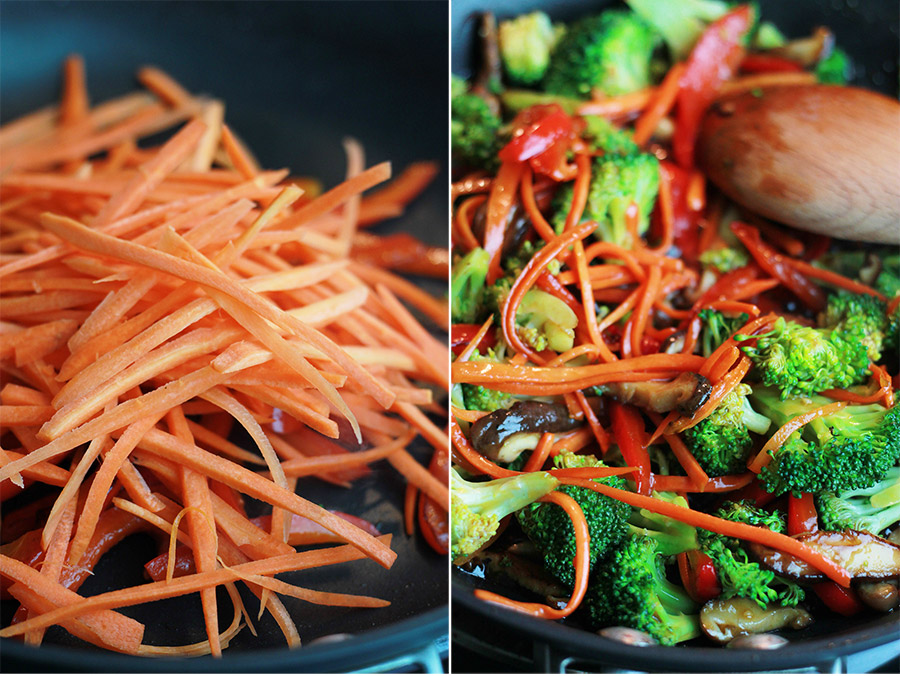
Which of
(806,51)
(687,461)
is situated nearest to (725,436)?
(687,461)

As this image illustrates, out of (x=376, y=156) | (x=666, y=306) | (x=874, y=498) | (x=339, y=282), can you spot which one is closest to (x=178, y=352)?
(x=339, y=282)

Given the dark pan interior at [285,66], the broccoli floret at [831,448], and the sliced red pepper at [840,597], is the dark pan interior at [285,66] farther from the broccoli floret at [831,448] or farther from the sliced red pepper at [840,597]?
the sliced red pepper at [840,597]

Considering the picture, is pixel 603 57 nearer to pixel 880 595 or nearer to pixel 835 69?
pixel 835 69

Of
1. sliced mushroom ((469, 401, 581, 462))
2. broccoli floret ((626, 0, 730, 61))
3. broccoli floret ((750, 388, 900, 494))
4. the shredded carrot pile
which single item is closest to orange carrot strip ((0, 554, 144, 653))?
the shredded carrot pile

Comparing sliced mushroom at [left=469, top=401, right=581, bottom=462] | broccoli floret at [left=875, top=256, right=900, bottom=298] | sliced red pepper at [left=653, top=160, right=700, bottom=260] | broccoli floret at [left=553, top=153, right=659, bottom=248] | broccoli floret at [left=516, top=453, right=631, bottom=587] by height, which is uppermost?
broccoli floret at [left=553, top=153, right=659, bottom=248]

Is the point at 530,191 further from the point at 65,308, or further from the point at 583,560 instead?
the point at 65,308

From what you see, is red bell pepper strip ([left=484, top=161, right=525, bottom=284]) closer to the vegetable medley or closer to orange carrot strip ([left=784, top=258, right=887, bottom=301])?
the vegetable medley
